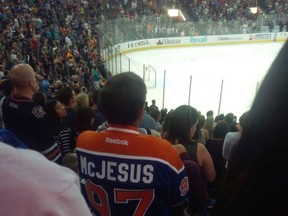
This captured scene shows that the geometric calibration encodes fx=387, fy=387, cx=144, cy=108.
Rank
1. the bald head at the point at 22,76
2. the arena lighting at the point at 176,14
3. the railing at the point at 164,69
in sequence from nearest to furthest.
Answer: the bald head at the point at 22,76 < the railing at the point at 164,69 < the arena lighting at the point at 176,14

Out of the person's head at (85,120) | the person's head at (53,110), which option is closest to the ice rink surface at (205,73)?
the person's head at (85,120)

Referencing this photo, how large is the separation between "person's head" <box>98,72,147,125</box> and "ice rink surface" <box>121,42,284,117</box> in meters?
8.01

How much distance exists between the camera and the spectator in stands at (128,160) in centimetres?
165

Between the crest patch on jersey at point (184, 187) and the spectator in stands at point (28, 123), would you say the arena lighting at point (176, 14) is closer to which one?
the spectator in stands at point (28, 123)

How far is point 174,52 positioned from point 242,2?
8950mm

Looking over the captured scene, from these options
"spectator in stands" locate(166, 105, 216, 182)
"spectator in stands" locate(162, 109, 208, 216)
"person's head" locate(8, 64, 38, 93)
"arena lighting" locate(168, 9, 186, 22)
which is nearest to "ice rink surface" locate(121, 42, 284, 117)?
"arena lighting" locate(168, 9, 186, 22)

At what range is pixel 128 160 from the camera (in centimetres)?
166

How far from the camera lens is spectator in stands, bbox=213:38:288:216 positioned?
0.59 metres

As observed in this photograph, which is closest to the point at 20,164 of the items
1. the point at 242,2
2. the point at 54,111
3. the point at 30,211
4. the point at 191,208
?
the point at 30,211

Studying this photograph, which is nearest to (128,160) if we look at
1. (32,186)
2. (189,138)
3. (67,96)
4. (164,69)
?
(189,138)

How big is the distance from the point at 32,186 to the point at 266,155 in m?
0.38

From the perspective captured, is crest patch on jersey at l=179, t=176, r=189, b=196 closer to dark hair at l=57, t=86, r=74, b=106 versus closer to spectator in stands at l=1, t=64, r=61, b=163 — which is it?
spectator in stands at l=1, t=64, r=61, b=163

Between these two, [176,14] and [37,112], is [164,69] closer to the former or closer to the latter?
[176,14]

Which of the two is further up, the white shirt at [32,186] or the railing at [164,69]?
the white shirt at [32,186]
